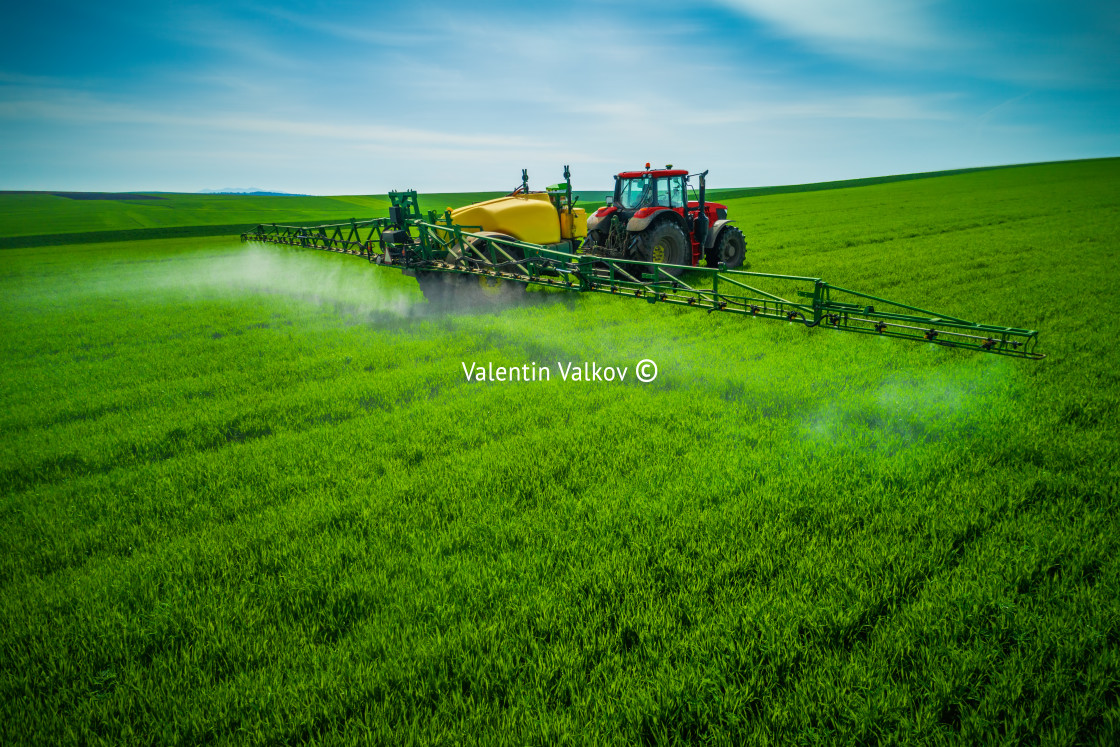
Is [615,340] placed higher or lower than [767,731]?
higher

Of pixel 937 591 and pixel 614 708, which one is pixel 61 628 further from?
pixel 937 591

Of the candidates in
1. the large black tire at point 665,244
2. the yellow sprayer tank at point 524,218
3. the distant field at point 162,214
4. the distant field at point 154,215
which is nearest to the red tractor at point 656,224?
the large black tire at point 665,244

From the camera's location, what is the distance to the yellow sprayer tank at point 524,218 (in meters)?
11.4

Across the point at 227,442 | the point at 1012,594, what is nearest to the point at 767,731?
the point at 1012,594

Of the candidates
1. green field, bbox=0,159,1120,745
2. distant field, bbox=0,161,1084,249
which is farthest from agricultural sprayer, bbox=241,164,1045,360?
distant field, bbox=0,161,1084,249

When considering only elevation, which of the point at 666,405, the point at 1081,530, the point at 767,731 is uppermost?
the point at 666,405

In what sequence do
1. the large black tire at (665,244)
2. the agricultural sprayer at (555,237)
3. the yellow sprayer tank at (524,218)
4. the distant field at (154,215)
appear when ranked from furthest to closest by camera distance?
the distant field at (154,215) → the yellow sprayer tank at (524,218) → the large black tire at (665,244) → the agricultural sprayer at (555,237)

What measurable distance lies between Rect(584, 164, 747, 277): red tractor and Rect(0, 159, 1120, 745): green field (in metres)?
4.03

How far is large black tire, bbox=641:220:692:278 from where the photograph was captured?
421 inches

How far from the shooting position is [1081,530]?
3250 millimetres

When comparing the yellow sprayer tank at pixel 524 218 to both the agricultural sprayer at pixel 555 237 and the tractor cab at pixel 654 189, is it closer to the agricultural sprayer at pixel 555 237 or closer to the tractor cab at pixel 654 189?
the agricultural sprayer at pixel 555 237

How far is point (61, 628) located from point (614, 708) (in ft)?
10.3

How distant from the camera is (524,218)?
38.4 feet

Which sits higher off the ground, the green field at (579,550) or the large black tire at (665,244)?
the large black tire at (665,244)
